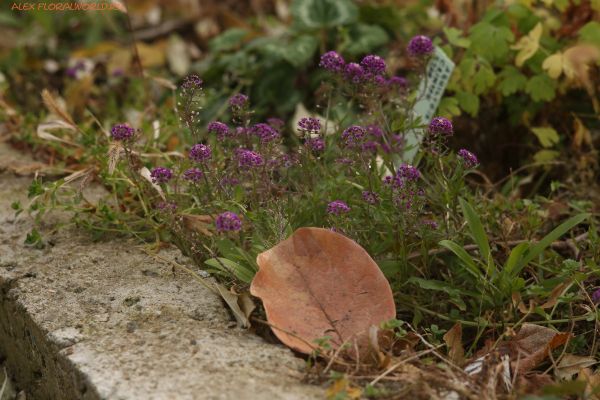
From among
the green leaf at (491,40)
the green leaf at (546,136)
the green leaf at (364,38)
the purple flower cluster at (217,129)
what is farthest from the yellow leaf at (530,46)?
the purple flower cluster at (217,129)

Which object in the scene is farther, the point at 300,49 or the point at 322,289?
the point at 300,49

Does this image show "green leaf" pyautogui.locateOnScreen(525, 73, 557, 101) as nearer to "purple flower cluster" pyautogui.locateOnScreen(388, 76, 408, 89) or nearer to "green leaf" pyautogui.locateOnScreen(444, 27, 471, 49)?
"green leaf" pyautogui.locateOnScreen(444, 27, 471, 49)

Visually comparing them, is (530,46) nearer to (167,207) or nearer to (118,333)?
(167,207)

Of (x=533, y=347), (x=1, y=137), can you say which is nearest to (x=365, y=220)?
(x=533, y=347)

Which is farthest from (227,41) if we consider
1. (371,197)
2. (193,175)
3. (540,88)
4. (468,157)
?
(468,157)

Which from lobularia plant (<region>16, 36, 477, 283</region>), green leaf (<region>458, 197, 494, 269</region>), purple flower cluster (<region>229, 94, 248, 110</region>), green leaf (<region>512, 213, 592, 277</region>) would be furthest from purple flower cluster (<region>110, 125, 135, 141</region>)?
Result: green leaf (<region>512, 213, 592, 277</region>)

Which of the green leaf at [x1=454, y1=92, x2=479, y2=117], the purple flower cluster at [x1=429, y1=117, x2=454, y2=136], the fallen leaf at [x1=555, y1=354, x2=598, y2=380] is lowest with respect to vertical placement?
the fallen leaf at [x1=555, y1=354, x2=598, y2=380]
